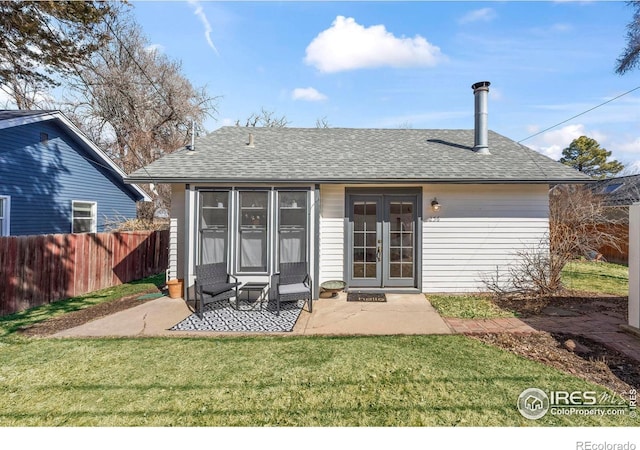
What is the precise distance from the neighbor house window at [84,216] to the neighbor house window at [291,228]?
29.3 ft

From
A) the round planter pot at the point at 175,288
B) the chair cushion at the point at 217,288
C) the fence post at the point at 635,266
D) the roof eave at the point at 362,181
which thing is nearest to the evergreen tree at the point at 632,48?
the roof eave at the point at 362,181

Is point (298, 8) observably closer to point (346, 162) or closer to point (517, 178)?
point (346, 162)

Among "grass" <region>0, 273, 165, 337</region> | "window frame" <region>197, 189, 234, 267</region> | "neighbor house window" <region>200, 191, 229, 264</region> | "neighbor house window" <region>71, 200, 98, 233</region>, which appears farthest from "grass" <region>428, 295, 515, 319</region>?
"neighbor house window" <region>71, 200, 98, 233</region>

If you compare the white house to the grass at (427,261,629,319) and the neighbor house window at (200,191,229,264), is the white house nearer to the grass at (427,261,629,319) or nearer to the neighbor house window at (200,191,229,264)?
the neighbor house window at (200,191,229,264)

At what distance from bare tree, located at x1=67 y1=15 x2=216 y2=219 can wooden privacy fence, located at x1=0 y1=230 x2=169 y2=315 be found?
793cm

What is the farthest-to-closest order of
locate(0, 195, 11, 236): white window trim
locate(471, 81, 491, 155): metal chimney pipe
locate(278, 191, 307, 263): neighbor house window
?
locate(0, 195, 11, 236): white window trim
locate(471, 81, 491, 155): metal chimney pipe
locate(278, 191, 307, 263): neighbor house window

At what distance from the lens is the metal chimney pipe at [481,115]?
827 centimetres

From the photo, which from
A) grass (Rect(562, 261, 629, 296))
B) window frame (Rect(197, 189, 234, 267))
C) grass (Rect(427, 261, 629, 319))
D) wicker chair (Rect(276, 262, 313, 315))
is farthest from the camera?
grass (Rect(562, 261, 629, 296))

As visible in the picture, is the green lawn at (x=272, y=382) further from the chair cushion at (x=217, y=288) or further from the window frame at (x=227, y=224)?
the window frame at (x=227, y=224)

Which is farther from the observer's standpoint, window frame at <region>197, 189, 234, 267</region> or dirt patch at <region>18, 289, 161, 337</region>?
window frame at <region>197, 189, 234, 267</region>

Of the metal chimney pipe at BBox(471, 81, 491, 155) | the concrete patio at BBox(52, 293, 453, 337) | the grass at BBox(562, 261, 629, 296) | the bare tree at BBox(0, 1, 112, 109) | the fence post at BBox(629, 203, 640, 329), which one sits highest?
the bare tree at BBox(0, 1, 112, 109)

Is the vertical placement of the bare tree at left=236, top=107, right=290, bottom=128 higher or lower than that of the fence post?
higher

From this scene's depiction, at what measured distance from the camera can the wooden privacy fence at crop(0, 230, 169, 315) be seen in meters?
6.21

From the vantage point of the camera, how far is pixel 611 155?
2825 centimetres
